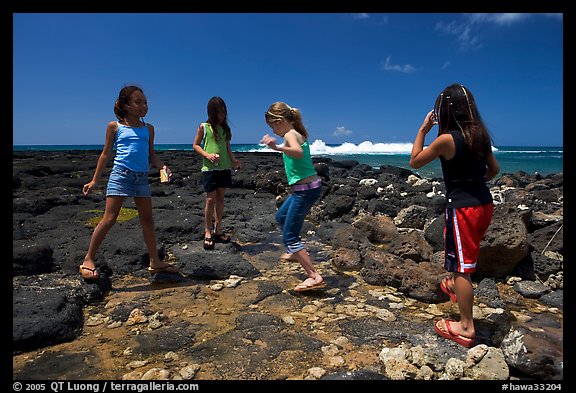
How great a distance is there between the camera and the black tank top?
2455 millimetres

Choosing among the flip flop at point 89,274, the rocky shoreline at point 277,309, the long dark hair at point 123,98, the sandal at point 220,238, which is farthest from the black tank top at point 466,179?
the sandal at point 220,238

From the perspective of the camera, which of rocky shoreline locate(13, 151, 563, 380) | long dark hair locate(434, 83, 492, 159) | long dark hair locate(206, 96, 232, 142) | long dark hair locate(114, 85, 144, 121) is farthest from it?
long dark hair locate(206, 96, 232, 142)

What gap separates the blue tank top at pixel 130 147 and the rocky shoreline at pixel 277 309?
1.18 meters

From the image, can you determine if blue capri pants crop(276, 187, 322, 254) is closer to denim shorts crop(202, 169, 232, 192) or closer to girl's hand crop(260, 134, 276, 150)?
girl's hand crop(260, 134, 276, 150)

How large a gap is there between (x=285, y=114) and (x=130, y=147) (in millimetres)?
1635

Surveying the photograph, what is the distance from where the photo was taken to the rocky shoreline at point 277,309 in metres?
2.26

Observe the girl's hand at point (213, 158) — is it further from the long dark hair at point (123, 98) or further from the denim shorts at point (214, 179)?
the long dark hair at point (123, 98)

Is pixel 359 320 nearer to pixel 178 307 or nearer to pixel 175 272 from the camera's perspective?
pixel 178 307

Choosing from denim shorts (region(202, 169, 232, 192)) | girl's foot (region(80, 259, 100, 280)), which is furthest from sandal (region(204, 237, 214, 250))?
girl's foot (region(80, 259, 100, 280))

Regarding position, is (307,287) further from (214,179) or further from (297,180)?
(214,179)

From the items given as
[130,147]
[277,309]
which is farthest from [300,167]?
[130,147]

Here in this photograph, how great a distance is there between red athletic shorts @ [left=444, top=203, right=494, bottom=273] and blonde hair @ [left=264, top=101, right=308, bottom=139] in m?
1.65

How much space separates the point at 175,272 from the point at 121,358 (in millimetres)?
1653
